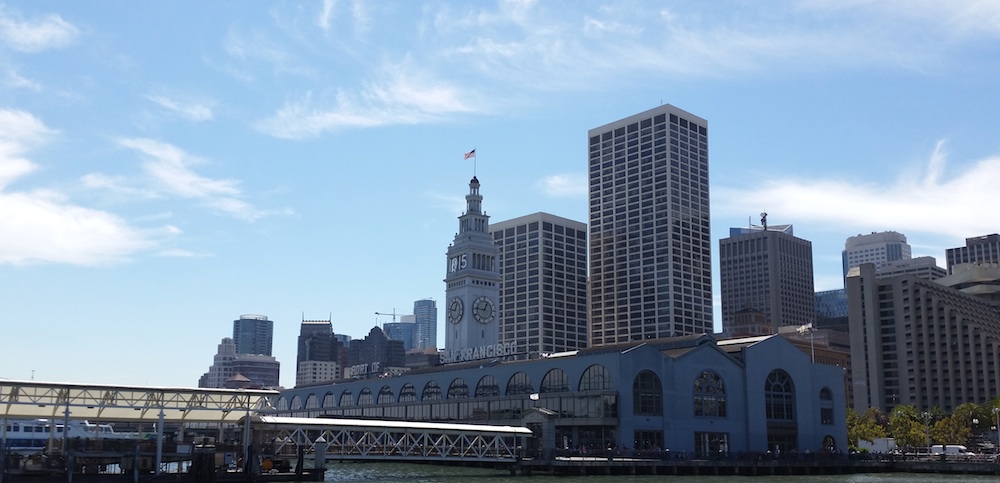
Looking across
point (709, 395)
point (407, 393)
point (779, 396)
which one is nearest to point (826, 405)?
point (779, 396)

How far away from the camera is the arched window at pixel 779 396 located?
428 feet

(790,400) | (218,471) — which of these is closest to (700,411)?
(790,400)

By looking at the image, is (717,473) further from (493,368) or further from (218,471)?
(218,471)

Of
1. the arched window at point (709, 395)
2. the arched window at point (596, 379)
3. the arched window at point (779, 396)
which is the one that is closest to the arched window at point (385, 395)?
the arched window at point (596, 379)

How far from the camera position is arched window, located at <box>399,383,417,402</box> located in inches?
6280

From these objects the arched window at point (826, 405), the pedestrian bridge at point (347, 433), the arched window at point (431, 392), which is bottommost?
the pedestrian bridge at point (347, 433)

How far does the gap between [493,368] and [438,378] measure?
53.4ft

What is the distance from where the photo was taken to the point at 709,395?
125 metres

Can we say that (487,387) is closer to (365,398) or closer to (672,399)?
(672,399)

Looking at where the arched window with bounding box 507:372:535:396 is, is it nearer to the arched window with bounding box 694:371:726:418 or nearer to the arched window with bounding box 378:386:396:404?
the arched window with bounding box 694:371:726:418

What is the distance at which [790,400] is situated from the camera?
436 feet

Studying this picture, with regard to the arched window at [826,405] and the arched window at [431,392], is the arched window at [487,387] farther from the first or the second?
the arched window at [826,405]

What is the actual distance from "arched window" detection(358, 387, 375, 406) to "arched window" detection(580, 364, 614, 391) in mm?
56847

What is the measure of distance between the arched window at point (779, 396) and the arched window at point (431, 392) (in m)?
48.4
